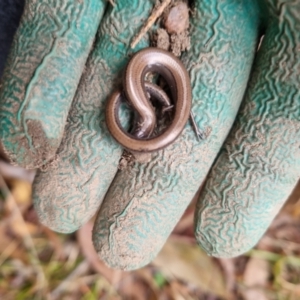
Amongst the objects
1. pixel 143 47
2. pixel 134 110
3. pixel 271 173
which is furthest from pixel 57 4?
pixel 271 173

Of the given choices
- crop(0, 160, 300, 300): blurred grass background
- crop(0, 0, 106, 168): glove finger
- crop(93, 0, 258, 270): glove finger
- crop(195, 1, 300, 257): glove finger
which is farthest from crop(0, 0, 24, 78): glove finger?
crop(0, 160, 300, 300): blurred grass background

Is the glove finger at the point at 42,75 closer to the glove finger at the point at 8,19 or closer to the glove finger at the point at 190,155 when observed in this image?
the glove finger at the point at 8,19

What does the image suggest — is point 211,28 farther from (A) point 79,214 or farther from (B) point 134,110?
(A) point 79,214

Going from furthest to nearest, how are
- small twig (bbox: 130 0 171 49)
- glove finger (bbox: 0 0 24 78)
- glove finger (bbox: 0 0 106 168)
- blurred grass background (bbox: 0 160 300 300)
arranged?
blurred grass background (bbox: 0 160 300 300)
glove finger (bbox: 0 0 24 78)
small twig (bbox: 130 0 171 49)
glove finger (bbox: 0 0 106 168)

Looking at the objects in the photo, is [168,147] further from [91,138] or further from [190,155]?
[91,138]

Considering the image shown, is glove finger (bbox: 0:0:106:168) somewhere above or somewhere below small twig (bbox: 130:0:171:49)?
below

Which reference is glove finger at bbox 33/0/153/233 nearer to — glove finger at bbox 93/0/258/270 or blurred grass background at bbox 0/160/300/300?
glove finger at bbox 93/0/258/270
